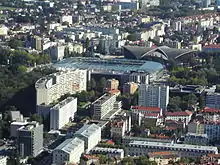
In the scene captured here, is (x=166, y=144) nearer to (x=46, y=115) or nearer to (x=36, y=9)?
(x=46, y=115)

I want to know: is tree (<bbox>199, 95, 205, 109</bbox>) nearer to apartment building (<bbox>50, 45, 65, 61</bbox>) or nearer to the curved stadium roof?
the curved stadium roof

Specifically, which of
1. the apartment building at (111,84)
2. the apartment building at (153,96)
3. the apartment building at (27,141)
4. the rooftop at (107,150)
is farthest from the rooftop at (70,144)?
the apartment building at (111,84)

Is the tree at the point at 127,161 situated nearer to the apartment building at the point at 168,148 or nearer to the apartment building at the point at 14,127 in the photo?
the apartment building at the point at 168,148

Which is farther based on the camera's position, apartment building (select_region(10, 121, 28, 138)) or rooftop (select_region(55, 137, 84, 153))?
apartment building (select_region(10, 121, 28, 138))

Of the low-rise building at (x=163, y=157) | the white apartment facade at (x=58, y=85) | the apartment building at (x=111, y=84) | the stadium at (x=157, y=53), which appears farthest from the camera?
the stadium at (x=157, y=53)

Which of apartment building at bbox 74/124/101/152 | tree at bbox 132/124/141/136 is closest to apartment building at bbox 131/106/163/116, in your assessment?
tree at bbox 132/124/141/136

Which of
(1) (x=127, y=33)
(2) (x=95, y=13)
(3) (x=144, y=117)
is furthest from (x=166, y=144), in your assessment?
(2) (x=95, y=13)
